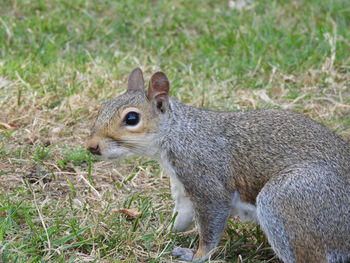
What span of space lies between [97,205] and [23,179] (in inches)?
24.2

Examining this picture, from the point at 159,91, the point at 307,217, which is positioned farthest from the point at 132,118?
the point at 307,217

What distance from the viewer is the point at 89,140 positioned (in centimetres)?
436

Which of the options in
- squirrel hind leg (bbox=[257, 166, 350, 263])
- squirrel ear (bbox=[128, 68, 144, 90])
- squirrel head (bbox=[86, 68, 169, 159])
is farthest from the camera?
squirrel ear (bbox=[128, 68, 144, 90])

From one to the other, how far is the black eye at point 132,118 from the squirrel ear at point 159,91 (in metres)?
0.18

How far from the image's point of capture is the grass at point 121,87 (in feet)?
15.2

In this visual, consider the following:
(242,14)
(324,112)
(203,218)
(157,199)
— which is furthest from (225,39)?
(203,218)

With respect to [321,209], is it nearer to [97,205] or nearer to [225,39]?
[97,205]

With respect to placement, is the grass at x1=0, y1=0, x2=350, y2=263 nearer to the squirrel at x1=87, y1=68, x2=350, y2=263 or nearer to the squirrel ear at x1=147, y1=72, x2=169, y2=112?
the squirrel at x1=87, y1=68, x2=350, y2=263

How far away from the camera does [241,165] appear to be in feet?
15.2

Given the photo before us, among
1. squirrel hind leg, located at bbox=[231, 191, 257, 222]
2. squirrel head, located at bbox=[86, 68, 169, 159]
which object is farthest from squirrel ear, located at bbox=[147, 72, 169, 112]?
squirrel hind leg, located at bbox=[231, 191, 257, 222]

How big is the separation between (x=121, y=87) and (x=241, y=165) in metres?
2.30

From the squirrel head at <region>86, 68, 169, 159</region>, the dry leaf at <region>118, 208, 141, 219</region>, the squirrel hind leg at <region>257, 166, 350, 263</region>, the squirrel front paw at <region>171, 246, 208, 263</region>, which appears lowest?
the squirrel front paw at <region>171, 246, 208, 263</region>

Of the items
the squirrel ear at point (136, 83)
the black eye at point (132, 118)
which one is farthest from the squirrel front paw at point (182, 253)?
the squirrel ear at point (136, 83)

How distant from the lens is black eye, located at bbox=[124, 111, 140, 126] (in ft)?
14.5
